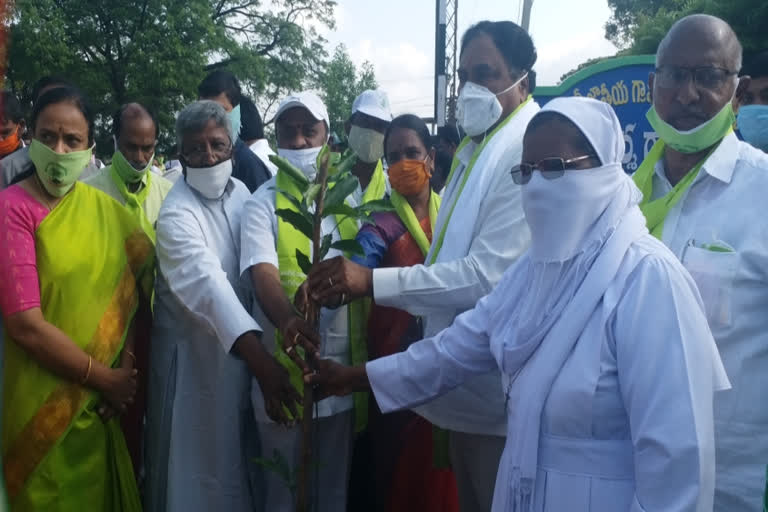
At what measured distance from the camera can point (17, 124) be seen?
557cm

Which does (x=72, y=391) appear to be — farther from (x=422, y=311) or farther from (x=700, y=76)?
(x=700, y=76)

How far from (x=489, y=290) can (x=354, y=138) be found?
1.40m

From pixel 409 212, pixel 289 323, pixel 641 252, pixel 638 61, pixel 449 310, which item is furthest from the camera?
pixel 638 61

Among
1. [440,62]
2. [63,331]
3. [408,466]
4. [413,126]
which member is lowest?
[408,466]

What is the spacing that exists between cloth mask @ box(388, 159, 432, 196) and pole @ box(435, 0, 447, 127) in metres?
10.6

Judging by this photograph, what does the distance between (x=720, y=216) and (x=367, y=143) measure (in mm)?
1889

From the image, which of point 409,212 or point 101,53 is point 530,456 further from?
point 101,53

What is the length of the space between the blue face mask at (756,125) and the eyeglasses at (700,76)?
123 centimetres

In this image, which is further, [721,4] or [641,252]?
[721,4]

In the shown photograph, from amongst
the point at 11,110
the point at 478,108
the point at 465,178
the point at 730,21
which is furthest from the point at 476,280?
the point at 730,21

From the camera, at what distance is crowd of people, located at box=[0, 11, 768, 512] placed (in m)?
1.82

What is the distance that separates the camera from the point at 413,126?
3.43 m

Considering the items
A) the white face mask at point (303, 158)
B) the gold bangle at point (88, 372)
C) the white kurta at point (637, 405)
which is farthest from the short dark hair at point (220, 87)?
the white kurta at point (637, 405)

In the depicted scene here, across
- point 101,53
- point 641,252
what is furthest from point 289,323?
point 101,53
